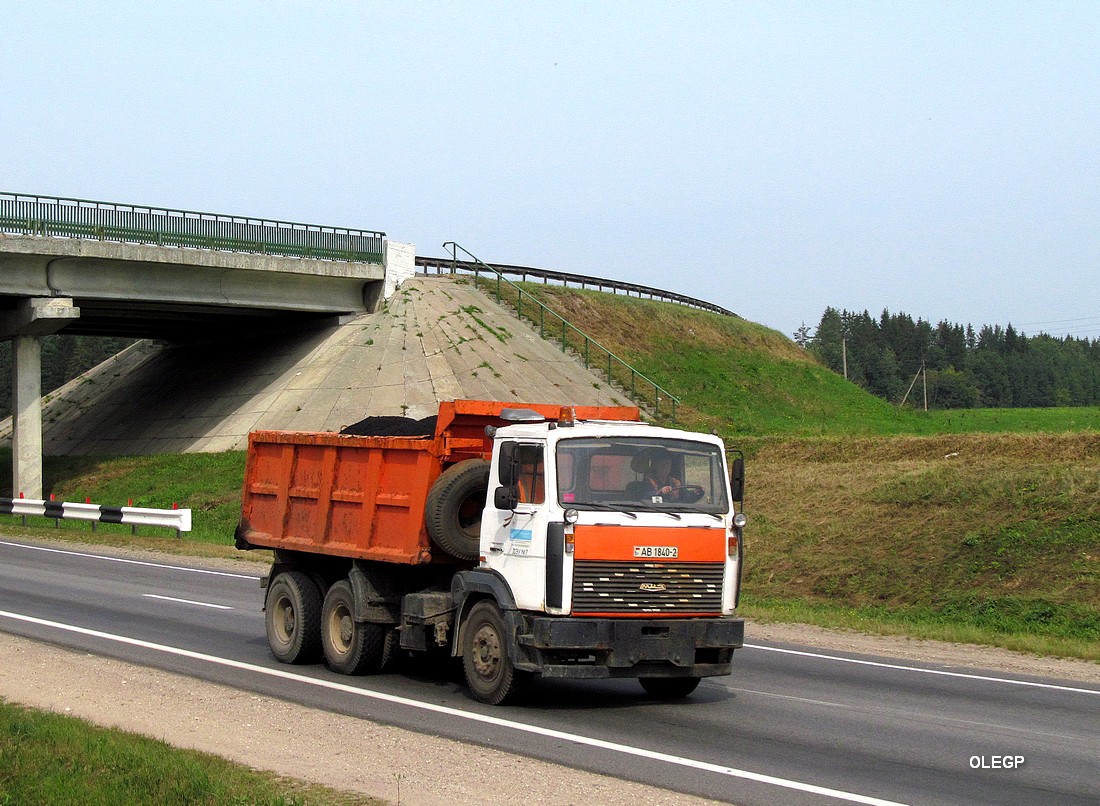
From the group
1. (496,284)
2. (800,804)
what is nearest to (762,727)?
(800,804)

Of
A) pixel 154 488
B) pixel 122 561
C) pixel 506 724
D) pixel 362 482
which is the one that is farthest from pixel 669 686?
pixel 154 488

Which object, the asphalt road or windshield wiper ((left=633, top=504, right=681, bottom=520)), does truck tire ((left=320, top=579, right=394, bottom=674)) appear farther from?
windshield wiper ((left=633, top=504, right=681, bottom=520))

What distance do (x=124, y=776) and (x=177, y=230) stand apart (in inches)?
1311

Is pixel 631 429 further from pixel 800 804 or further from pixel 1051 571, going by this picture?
pixel 1051 571

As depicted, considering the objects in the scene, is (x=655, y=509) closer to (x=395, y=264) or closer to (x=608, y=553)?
(x=608, y=553)

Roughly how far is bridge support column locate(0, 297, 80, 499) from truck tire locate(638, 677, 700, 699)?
2932cm

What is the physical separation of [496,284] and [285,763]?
44.0 m

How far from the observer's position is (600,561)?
1019 centimetres

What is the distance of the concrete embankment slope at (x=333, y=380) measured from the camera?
39.6 meters

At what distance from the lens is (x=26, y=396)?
37188 millimetres

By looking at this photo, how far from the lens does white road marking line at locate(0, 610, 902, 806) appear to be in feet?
26.0

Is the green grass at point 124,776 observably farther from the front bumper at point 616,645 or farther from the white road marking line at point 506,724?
the front bumper at point 616,645

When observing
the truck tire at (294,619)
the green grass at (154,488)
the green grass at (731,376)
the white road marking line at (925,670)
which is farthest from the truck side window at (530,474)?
the green grass at (731,376)

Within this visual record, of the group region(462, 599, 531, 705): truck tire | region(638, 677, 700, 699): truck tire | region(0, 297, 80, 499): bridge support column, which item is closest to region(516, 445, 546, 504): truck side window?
region(462, 599, 531, 705): truck tire
